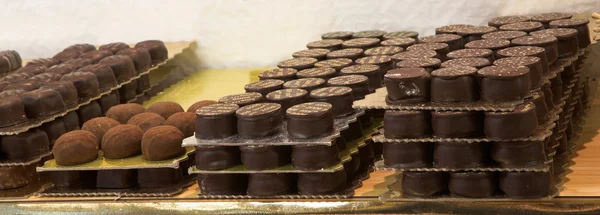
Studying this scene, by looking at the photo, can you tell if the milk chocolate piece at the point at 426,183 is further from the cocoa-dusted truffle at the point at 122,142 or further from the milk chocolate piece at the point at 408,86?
the cocoa-dusted truffle at the point at 122,142

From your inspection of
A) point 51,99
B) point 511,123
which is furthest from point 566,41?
point 51,99

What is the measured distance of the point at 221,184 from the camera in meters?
2.56

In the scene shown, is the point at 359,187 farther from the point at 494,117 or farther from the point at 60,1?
the point at 60,1

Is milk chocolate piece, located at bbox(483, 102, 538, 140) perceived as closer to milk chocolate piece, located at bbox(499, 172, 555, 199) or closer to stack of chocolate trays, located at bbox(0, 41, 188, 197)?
milk chocolate piece, located at bbox(499, 172, 555, 199)

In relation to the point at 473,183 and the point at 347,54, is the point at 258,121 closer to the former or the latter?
the point at 473,183

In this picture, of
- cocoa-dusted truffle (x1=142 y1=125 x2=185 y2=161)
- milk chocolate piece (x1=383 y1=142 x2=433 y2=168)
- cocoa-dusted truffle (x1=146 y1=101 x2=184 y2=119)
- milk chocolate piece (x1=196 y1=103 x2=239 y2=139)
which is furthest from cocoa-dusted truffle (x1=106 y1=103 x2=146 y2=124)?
milk chocolate piece (x1=383 y1=142 x2=433 y2=168)

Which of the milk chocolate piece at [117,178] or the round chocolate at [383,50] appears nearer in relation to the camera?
the milk chocolate piece at [117,178]

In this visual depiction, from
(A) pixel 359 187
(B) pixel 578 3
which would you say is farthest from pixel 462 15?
(A) pixel 359 187

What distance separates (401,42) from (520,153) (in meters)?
1.04

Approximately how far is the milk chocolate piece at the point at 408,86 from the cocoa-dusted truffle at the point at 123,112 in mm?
1028

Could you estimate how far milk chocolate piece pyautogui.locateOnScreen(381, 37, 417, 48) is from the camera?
3.22 meters

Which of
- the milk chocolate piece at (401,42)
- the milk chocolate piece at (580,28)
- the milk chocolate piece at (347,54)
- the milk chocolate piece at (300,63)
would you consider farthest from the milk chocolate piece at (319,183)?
the milk chocolate piece at (580,28)

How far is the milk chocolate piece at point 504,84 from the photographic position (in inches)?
89.0

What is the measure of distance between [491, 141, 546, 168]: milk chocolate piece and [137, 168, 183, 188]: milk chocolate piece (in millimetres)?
967
